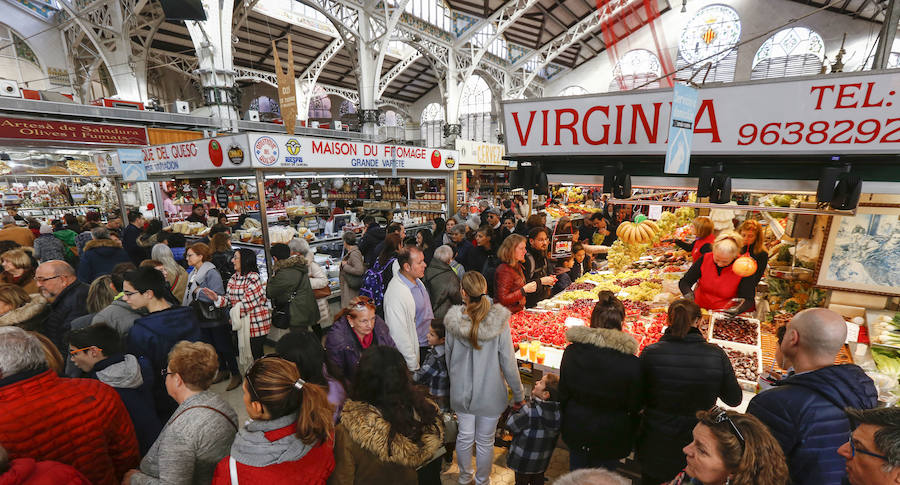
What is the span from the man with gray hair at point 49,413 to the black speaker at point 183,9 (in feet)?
20.1

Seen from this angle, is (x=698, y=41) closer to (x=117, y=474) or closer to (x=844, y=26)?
(x=844, y=26)

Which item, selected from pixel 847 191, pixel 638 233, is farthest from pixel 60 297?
pixel 638 233

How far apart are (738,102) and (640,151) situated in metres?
0.63

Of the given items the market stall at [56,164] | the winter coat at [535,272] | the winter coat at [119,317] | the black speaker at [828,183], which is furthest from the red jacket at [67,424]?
the market stall at [56,164]

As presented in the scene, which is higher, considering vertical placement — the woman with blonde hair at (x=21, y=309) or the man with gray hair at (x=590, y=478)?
the man with gray hair at (x=590, y=478)

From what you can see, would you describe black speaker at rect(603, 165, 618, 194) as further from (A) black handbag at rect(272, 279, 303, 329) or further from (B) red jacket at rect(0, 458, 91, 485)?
(B) red jacket at rect(0, 458, 91, 485)

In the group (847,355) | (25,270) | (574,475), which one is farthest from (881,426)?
(25,270)

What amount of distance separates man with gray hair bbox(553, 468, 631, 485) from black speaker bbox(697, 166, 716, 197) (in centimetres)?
223

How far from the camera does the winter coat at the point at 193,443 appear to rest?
5.25ft

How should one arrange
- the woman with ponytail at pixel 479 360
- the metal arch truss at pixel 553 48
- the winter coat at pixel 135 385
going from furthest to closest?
the metal arch truss at pixel 553 48 < the woman with ponytail at pixel 479 360 < the winter coat at pixel 135 385

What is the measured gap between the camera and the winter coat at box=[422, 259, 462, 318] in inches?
151

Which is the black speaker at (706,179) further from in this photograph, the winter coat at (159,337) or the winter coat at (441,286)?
the winter coat at (159,337)

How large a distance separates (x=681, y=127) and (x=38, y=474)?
11.8 feet

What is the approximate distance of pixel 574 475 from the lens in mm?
1163
